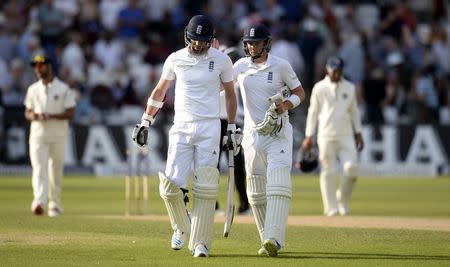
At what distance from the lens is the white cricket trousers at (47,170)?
655 inches

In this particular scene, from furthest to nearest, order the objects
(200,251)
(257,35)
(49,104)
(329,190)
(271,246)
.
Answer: (329,190)
(49,104)
(257,35)
(200,251)
(271,246)

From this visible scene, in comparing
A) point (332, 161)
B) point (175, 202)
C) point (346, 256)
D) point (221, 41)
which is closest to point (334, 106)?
point (332, 161)

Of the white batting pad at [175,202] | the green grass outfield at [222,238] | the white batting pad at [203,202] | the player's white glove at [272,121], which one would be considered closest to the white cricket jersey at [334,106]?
the green grass outfield at [222,238]

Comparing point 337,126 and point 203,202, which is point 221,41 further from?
point 203,202

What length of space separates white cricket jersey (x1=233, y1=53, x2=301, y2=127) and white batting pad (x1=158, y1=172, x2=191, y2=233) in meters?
1.04

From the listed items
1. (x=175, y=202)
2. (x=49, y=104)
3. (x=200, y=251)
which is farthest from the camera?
(x=49, y=104)

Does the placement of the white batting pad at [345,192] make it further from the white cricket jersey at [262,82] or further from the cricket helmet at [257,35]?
the cricket helmet at [257,35]

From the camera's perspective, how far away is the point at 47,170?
16.9m

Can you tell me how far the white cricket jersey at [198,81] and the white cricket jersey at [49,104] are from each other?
19.4 feet

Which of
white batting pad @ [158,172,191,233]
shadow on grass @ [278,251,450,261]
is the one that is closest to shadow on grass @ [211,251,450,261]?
shadow on grass @ [278,251,450,261]

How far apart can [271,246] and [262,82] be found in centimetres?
157

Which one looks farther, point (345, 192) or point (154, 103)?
point (345, 192)

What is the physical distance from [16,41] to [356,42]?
6992 millimetres

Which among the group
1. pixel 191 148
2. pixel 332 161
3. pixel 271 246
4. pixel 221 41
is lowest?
pixel 271 246
